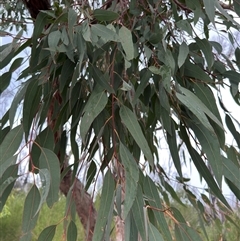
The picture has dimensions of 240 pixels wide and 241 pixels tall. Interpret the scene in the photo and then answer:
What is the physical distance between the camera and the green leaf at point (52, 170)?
20.4 inches

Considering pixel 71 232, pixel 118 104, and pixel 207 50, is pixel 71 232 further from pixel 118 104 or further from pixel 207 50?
pixel 207 50

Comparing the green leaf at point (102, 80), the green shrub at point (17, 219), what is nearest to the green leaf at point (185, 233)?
the green leaf at point (102, 80)

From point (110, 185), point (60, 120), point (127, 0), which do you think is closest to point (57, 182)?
point (110, 185)

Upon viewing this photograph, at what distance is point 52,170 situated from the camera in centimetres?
53

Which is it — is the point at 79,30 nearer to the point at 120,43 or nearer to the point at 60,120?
the point at 120,43

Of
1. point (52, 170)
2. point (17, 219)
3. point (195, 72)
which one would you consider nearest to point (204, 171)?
point (195, 72)

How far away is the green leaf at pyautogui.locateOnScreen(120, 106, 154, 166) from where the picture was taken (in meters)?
0.52

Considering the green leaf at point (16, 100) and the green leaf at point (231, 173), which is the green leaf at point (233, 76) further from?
the green leaf at point (16, 100)

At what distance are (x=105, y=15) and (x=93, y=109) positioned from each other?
0.47 feet

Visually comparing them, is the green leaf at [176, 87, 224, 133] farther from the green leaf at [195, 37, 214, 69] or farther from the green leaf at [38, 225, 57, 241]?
the green leaf at [38, 225, 57, 241]

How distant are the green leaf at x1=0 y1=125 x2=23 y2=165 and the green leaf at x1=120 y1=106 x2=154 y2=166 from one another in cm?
16

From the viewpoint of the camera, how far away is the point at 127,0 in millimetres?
750

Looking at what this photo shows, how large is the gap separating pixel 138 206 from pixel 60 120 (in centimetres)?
24

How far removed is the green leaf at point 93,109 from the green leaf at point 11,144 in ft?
0.35
